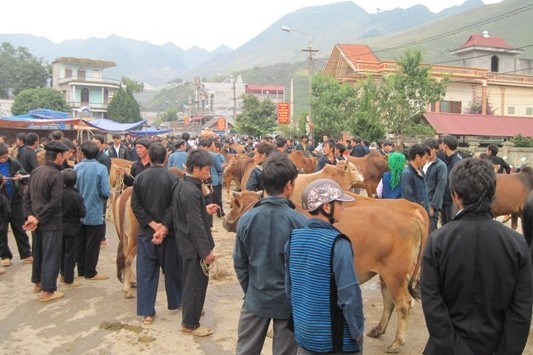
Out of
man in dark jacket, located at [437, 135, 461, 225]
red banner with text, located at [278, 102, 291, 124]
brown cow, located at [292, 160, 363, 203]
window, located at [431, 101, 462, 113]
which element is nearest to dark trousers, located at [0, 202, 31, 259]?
brown cow, located at [292, 160, 363, 203]

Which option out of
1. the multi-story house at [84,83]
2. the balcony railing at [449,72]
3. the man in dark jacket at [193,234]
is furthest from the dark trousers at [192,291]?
the multi-story house at [84,83]

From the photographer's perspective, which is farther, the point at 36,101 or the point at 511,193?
the point at 36,101

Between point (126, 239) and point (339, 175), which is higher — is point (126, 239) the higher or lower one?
the lower one

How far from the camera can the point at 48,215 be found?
6.83 m

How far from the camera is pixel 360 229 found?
17.6 ft

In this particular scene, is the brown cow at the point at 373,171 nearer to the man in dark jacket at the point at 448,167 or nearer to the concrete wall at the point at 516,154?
the man in dark jacket at the point at 448,167

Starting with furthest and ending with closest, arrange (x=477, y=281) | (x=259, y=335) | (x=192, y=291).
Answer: (x=192, y=291)
(x=259, y=335)
(x=477, y=281)

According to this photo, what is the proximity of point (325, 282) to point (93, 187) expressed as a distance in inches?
226

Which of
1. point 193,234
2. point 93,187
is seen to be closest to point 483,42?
point 93,187

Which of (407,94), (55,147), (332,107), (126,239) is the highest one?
(407,94)

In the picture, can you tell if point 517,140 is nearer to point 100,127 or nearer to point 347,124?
point 347,124

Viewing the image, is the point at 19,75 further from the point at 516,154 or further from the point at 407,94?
the point at 516,154

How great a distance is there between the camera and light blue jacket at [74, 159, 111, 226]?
7844mm

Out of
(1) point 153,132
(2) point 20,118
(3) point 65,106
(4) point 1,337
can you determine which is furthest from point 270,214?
(3) point 65,106
